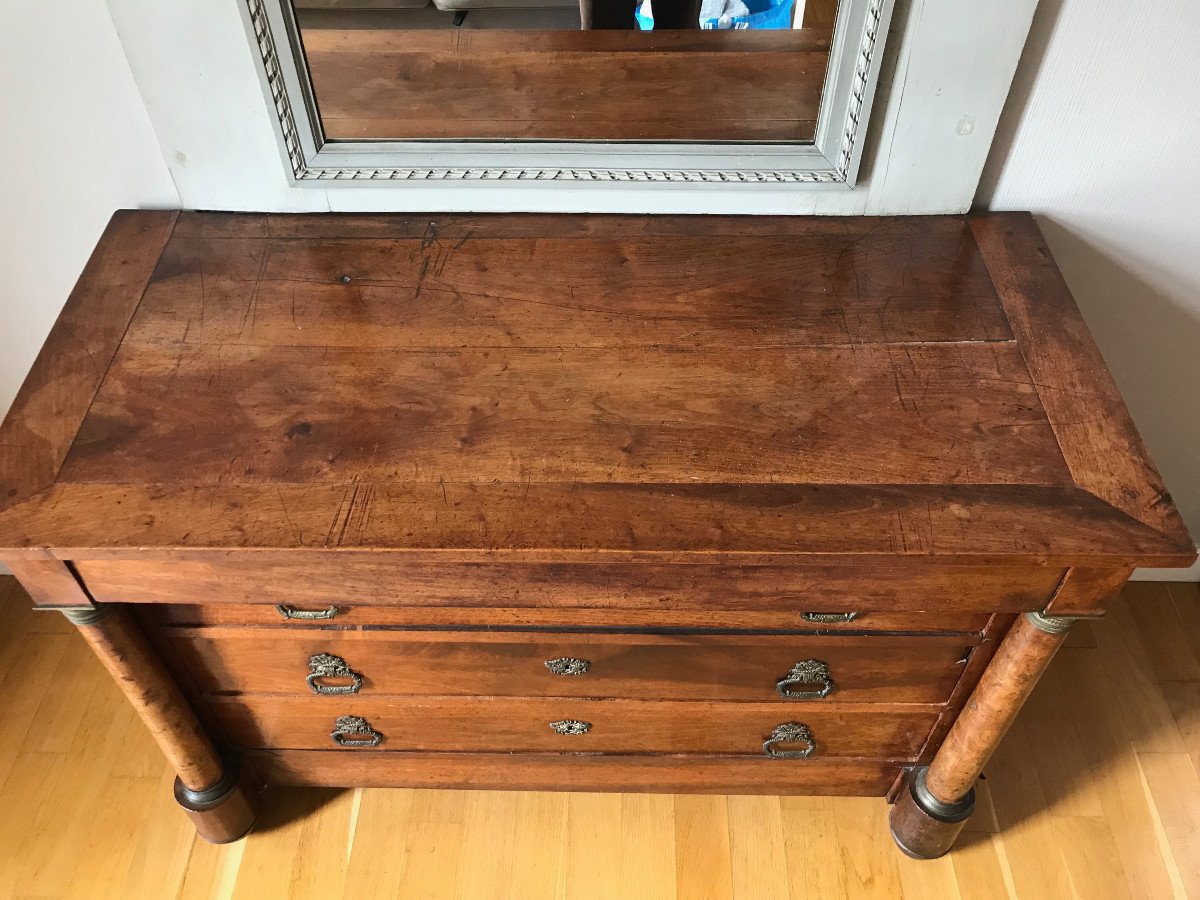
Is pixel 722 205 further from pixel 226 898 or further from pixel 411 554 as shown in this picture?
pixel 226 898

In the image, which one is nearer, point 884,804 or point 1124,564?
point 1124,564

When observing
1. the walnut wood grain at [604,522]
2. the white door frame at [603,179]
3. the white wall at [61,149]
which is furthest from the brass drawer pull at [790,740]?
the white wall at [61,149]

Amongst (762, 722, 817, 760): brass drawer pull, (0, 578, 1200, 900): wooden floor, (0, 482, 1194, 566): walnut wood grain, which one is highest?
(0, 482, 1194, 566): walnut wood grain

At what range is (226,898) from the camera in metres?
1.41

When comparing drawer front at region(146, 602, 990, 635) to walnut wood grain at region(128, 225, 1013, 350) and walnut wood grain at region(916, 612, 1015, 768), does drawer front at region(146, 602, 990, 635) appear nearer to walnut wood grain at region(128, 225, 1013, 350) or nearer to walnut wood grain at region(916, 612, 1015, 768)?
walnut wood grain at region(916, 612, 1015, 768)

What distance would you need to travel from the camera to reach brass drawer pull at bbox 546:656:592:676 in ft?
3.83

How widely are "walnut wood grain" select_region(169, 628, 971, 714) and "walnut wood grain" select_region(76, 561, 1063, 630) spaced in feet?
0.35

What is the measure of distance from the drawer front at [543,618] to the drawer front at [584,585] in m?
0.04

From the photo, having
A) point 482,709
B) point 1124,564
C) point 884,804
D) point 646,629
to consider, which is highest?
point 1124,564

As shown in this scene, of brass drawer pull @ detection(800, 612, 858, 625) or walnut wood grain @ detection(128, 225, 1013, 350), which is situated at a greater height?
walnut wood grain @ detection(128, 225, 1013, 350)

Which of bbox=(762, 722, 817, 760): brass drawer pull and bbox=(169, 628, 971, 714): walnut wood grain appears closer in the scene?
bbox=(169, 628, 971, 714): walnut wood grain

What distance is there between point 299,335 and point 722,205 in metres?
0.57

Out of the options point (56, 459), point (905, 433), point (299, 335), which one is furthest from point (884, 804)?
point (56, 459)

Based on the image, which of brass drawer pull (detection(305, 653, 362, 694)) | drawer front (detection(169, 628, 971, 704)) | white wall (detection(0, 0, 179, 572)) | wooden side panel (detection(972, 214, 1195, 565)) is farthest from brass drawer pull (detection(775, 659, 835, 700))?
white wall (detection(0, 0, 179, 572))
